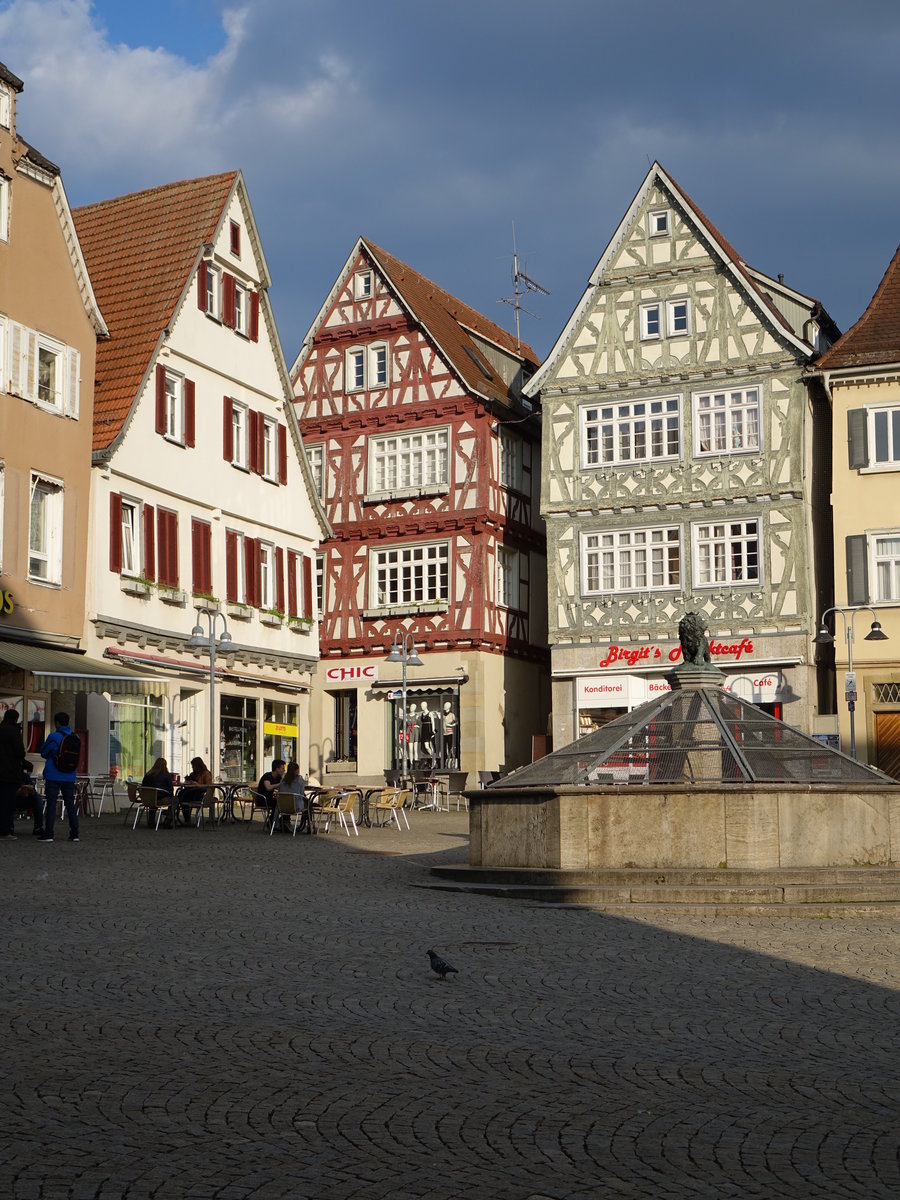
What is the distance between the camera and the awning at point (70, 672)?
27.7 m

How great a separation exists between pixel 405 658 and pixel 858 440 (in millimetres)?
11598

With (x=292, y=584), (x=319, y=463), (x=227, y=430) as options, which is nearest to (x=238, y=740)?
(x=292, y=584)

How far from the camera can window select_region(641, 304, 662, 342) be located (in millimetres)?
42500

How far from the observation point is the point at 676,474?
4194 centimetres

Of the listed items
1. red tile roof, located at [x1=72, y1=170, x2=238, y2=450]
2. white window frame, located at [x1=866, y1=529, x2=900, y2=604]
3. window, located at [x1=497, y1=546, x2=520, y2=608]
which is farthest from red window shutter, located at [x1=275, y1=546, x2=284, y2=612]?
white window frame, located at [x1=866, y1=529, x2=900, y2=604]

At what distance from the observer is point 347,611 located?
152ft

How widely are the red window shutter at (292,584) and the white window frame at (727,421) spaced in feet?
33.4

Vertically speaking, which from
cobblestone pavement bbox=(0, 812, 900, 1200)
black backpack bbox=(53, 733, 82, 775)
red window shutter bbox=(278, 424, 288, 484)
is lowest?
cobblestone pavement bbox=(0, 812, 900, 1200)

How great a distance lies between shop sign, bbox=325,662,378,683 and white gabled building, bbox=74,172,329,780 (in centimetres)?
463

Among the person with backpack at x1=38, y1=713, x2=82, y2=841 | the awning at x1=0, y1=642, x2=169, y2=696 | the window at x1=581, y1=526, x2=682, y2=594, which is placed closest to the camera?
the person with backpack at x1=38, y1=713, x2=82, y2=841

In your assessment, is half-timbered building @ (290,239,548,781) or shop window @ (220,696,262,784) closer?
shop window @ (220,696,262,784)

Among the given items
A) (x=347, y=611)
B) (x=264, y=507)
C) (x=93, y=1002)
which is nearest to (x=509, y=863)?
(x=93, y=1002)

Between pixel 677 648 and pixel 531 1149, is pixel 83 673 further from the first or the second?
pixel 531 1149

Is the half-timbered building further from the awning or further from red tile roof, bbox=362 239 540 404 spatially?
the awning
